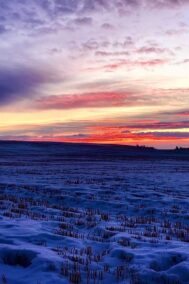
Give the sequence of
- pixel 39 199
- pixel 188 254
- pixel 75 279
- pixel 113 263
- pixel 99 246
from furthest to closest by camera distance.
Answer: pixel 39 199
pixel 99 246
pixel 188 254
pixel 113 263
pixel 75 279

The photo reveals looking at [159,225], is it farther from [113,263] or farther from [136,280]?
[136,280]

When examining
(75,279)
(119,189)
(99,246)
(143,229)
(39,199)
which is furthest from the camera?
(119,189)

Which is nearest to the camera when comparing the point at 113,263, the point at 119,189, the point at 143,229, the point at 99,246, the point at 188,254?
the point at 113,263

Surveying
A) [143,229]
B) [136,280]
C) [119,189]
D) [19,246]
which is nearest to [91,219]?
[143,229]

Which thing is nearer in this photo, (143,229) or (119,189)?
(143,229)

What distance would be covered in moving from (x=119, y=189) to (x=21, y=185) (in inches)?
244

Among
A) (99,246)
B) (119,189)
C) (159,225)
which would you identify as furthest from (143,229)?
(119,189)

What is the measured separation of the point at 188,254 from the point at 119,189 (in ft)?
50.3

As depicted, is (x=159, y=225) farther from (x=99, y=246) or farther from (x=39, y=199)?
(x=39, y=199)

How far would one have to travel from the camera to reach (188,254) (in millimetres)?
8672

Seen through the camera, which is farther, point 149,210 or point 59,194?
point 59,194

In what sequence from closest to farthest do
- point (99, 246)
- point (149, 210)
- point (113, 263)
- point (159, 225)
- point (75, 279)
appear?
point (75, 279) → point (113, 263) → point (99, 246) → point (159, 225) → point (149, 210)

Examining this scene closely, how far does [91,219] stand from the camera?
1427cm

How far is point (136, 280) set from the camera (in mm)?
7074
